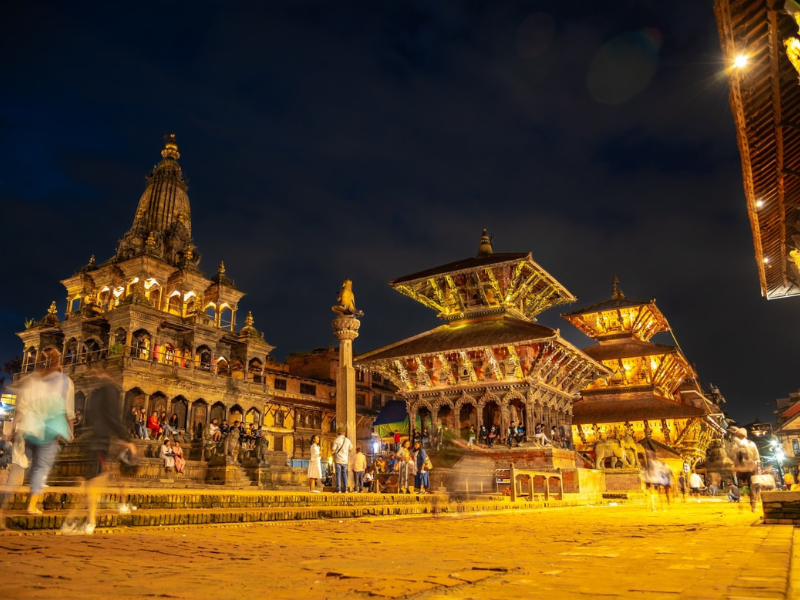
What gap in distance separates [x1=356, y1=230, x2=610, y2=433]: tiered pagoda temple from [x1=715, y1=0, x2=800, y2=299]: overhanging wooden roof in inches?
516

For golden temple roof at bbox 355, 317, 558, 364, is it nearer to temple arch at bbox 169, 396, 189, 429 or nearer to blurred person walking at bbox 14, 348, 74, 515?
temple arch at bbox 169, 396, 189, 429

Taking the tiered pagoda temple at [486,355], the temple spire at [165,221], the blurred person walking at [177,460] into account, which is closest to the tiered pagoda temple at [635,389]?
the tiered pagoda temple at [486,355]

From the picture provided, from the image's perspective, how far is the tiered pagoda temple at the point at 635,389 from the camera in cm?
3788

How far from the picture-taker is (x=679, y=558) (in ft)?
15.3

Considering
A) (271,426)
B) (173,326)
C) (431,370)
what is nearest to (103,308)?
(173,326)

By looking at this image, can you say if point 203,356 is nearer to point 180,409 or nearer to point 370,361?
point 180,409

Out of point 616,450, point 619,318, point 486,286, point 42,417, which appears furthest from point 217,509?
point 619,318

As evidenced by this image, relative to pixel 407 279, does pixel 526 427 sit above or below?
below

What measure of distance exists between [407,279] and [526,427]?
36.1ft

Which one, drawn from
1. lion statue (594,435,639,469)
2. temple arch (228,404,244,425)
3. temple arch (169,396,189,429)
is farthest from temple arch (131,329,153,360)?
lion statue (594,435,639,469)

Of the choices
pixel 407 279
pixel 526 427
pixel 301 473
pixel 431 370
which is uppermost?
pixel 407 279

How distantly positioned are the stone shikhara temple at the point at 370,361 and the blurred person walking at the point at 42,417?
17.0m

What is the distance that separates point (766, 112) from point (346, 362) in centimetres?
1290

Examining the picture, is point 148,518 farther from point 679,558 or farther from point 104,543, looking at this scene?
point 679,558
